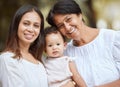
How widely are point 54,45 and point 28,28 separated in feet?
0.89

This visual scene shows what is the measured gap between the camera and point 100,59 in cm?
285

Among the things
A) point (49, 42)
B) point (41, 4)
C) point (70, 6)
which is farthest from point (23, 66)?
point (41, 4)

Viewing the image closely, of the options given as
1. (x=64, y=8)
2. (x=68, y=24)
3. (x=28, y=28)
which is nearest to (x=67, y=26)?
(x=68, y=24)

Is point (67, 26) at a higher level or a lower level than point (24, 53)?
higher

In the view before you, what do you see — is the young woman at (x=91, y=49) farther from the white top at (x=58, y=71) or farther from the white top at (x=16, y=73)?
the white top at (x=16, y=73)

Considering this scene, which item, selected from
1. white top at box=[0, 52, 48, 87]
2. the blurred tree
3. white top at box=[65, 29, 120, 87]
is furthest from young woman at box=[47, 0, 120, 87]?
the blurred tree

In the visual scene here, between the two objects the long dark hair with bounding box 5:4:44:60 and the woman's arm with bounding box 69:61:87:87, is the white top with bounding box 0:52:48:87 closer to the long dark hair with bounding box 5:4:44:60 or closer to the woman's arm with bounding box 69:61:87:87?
the long dark hair with bounding box 5:4:44:60

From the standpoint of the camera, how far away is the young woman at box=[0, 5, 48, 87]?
2.45 metres

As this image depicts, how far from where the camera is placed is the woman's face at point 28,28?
2.59 metres

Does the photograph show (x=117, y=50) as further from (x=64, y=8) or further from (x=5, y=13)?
(x=5, y=13)

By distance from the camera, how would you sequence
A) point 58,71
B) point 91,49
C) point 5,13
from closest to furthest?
point 58,71 < point 91,49 < point 5,13

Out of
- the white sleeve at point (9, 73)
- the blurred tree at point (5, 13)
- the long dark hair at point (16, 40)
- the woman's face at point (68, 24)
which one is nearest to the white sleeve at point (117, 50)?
the woman's face at point (68, 24)

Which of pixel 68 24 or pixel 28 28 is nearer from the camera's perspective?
pixel 28 28

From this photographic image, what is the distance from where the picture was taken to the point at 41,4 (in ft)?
24.5
